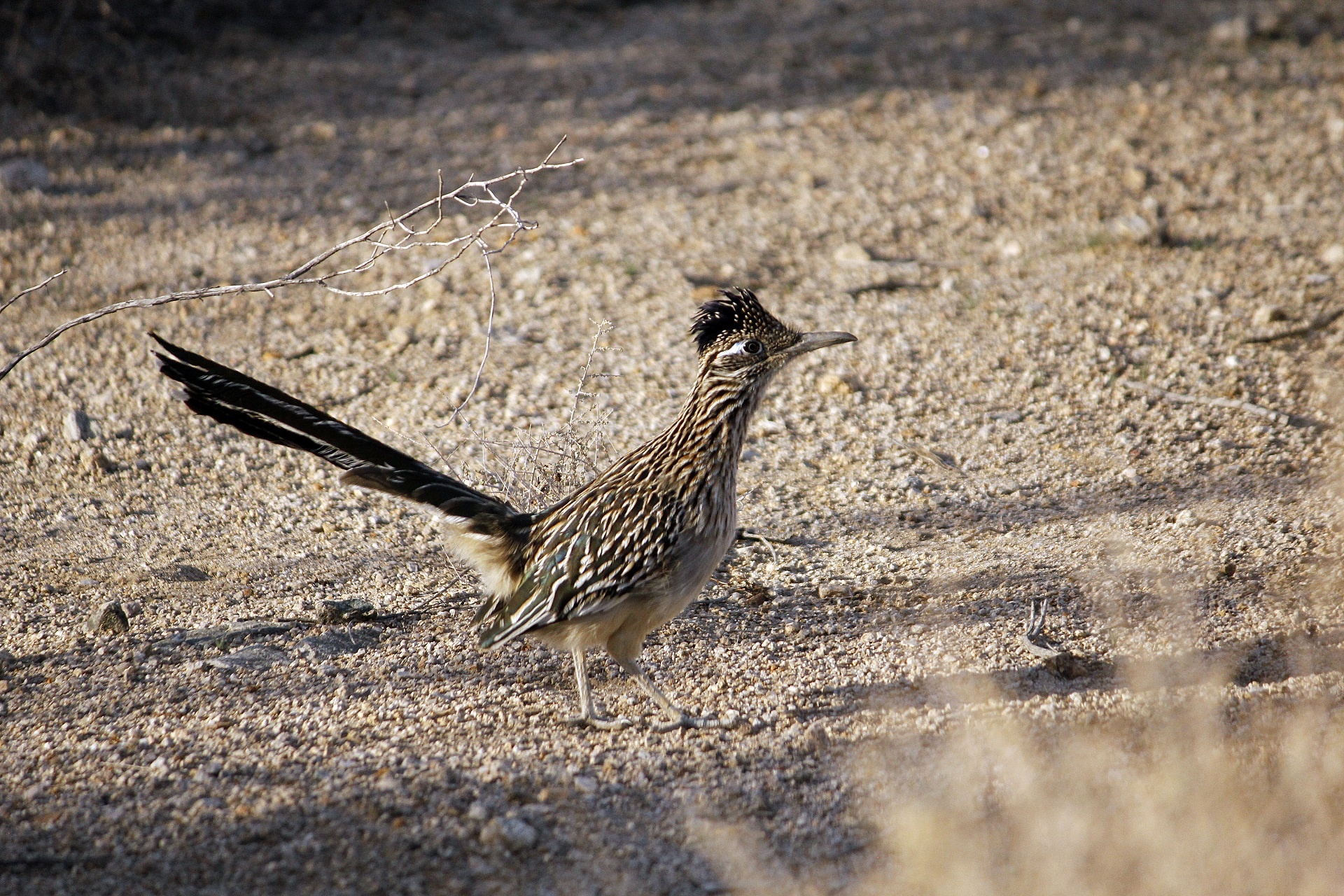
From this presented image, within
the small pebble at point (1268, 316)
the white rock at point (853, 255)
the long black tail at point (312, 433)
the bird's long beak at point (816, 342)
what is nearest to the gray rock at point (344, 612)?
the long black tail at point (312, 433)

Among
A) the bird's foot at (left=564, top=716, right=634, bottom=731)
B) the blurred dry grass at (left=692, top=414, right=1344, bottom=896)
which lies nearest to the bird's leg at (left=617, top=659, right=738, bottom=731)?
the bird's foot at (left=564, top=716, right=634, bottom=731)

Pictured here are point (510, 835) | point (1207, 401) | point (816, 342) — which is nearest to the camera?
point (510, 835)

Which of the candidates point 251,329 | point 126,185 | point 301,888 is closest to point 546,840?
point 301,888

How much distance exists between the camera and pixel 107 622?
177 inches

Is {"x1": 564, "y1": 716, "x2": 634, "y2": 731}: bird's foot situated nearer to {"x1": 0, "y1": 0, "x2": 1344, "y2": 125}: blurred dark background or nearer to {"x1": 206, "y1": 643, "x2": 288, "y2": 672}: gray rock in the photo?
{"x1": 206, "y1": 643, "x2": 288, "y2": 672}: gray rock

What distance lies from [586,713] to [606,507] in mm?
715

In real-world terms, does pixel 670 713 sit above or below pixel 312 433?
below

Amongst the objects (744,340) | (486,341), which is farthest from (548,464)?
(744,340)

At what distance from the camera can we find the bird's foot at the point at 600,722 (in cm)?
412

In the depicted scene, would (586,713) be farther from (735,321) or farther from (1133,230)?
(1133,230)

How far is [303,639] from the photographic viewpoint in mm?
4516

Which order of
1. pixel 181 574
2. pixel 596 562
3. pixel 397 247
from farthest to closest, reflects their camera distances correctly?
pixel 181 574 < pixel 397 247 < pixel 596 562

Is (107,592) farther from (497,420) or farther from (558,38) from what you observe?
(558,38)

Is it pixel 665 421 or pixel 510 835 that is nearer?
pixel 510 835
